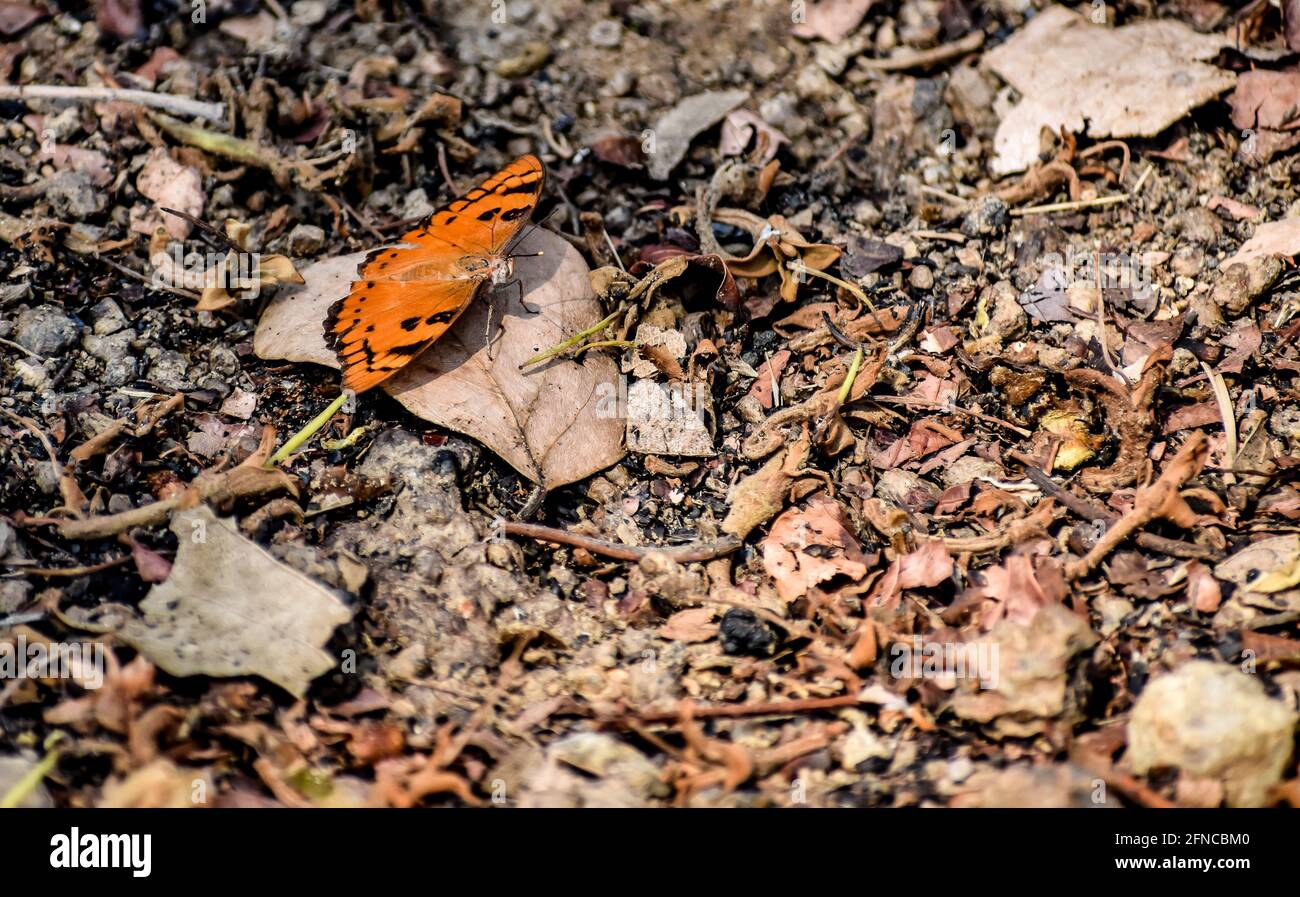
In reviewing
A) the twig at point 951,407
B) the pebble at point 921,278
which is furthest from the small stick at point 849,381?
the pebble at point 921,278

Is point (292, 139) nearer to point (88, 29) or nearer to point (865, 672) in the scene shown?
point (88, 29)

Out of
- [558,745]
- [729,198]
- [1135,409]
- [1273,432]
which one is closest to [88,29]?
[729,198]

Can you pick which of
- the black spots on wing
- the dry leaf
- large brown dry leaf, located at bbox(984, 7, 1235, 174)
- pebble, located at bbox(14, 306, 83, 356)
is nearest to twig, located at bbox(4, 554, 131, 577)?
pebble, located at bbox(14, 306, 83, 356)

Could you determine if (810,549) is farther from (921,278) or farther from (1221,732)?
(921,278)

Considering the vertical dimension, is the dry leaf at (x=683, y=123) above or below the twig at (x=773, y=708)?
above

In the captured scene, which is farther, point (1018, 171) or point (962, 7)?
point (962, 7)

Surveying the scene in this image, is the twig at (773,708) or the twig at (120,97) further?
the twig at (120,97)

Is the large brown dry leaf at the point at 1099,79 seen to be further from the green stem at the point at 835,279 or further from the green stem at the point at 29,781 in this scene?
the green stem at the point at 29,781
